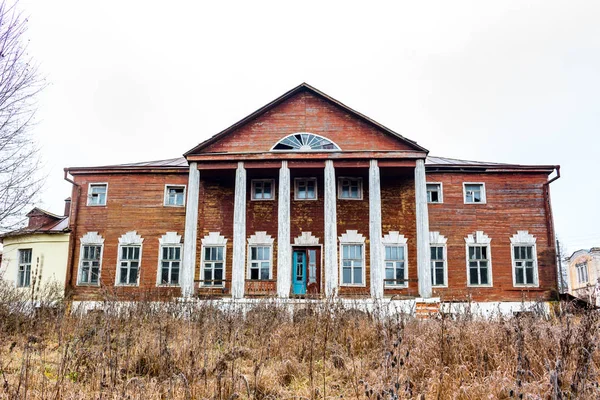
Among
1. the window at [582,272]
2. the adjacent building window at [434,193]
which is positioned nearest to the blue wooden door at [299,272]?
the adjacent building window at [434,193]

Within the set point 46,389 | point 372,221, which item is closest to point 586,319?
point 46,389

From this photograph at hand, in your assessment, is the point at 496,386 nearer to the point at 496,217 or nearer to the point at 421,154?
the point at 421,154

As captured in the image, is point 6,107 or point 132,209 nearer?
point 6,107

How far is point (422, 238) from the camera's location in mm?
17562

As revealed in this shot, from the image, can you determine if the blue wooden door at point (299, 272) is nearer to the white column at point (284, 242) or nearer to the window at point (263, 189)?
the white column at point (284, 242)

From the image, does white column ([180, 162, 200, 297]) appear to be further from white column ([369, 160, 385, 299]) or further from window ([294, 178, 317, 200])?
white column ([369, 160, 385, 299])

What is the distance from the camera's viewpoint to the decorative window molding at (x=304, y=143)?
63.6ft

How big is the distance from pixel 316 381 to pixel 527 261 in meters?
17.4

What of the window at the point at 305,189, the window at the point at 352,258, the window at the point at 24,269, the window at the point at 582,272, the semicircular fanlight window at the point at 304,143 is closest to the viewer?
the semicircular fanlight window at the point at 304,143

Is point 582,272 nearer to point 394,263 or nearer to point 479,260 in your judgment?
point 479,260

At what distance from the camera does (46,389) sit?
5.14 metres

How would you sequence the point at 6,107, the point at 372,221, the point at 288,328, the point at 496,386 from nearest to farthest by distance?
the point at 496,386 < the point at 288,328 < the point at 6,107 < the point at 372,221

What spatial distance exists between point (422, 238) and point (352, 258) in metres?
3.63

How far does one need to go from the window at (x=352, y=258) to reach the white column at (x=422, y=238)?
3.08m
